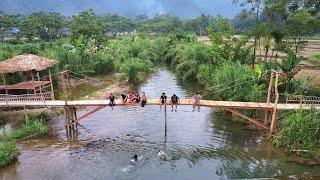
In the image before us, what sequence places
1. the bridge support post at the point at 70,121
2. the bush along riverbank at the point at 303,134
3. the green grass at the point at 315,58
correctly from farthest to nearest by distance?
1. the green grass at the point at 315,58
2. the bridge support post at the point at 70,121
3. the bush along riverbank at the point at 303,134

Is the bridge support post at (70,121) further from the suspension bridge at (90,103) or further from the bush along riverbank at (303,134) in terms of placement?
the bush along riverbank at (303,134)

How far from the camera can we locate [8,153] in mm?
18406

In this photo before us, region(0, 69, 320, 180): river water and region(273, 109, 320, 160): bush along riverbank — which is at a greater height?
region(273, 109, 320, 160): bush along riverbank

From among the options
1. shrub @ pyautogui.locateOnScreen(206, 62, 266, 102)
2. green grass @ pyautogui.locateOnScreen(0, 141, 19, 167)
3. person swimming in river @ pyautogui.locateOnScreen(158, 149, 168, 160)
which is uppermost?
shrub @ pyautogui.locateOnScreen(206, 62, 266, 102)

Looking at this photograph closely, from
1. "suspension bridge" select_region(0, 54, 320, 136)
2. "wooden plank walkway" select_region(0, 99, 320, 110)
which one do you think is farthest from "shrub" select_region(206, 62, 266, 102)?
"wooden plank walkway" select_region(0, 99, 320, 110)

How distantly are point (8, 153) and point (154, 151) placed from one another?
735 cm

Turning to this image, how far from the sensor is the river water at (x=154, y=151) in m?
17.5

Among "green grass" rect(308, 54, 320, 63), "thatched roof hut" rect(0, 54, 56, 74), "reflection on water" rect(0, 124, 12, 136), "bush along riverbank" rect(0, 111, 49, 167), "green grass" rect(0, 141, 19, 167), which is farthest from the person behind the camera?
"green grass" rect(308, 54, 320, 63)

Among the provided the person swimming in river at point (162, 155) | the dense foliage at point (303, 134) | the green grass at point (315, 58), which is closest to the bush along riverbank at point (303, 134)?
the dense foliage at point (303, 134)

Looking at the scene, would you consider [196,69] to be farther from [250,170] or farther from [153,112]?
[250,170]

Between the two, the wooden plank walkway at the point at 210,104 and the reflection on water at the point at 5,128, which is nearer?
the wooden plank walkway at the point at 210,104

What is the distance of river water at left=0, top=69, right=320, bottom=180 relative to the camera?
17.5m

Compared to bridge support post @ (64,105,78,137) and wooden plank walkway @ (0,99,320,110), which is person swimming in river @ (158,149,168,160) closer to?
wooden plank walkway @ (0,99,320,110)

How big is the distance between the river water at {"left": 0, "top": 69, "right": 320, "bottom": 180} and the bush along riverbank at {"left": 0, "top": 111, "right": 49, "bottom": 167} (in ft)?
1.52
